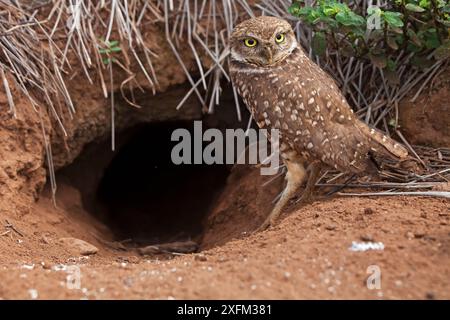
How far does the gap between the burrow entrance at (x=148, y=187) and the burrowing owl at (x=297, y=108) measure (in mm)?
2335

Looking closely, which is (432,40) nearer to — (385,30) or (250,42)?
(385,30)

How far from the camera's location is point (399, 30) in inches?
166

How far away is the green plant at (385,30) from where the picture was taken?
412 centimetres

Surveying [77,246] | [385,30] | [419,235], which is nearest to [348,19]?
[385,30]

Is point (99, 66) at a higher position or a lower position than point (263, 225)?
higher

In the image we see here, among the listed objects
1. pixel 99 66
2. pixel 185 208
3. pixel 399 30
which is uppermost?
pixel 399 30

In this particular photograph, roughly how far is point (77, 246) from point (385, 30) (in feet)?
8.36

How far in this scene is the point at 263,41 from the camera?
4.31 m

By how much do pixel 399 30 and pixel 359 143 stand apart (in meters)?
0.81

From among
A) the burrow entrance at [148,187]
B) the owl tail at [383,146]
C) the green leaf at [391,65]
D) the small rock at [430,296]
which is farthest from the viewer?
the burrow entrance at [148,187]

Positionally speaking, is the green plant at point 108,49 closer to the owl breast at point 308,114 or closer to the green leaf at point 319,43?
the owl breast at point 308,114

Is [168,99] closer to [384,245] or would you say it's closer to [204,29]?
[204,29]

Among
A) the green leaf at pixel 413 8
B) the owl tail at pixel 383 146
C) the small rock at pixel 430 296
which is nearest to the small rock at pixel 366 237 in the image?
the small rock at pixel 430 296

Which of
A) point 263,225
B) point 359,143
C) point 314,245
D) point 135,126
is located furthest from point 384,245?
point 135,126
